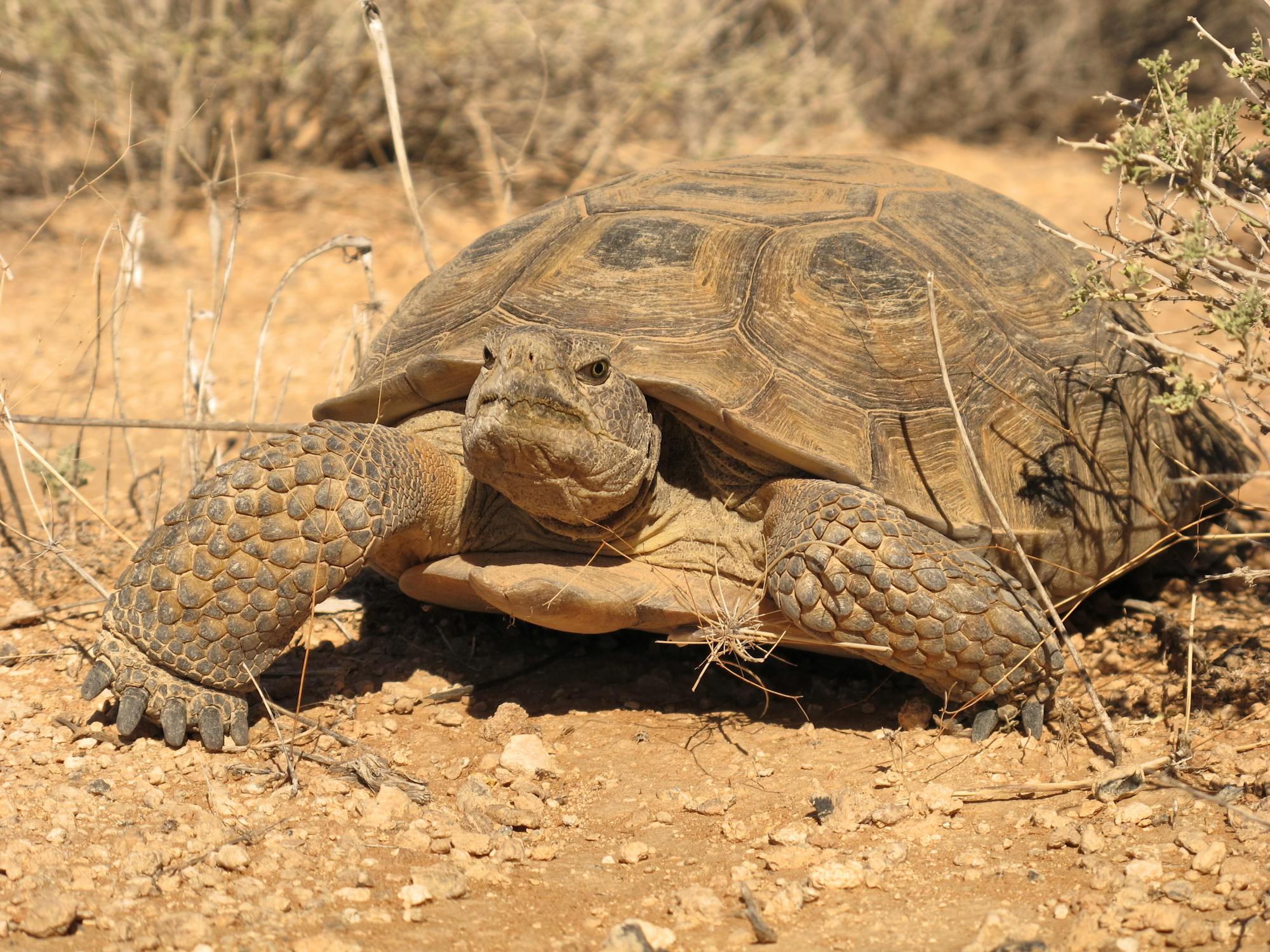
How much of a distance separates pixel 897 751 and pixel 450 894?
4.33ft

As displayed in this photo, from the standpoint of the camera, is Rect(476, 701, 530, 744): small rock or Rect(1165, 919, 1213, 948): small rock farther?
Rect(476, 701, 530, 744): small rock

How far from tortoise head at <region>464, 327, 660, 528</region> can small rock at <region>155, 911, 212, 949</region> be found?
4.21 feet

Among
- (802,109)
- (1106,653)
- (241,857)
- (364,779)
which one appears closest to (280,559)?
(364,779)

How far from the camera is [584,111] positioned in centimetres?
852

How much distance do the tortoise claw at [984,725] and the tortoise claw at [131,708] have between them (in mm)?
2213

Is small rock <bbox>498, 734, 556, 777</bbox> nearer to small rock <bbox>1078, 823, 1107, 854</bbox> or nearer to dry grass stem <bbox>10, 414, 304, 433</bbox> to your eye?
dry grass stem <bbox>10, 414, 304, 433</bbox>

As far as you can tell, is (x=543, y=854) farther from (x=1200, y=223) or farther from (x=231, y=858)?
(x=1200, y=223)

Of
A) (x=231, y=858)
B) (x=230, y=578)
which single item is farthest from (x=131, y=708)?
(x=231, y=858)

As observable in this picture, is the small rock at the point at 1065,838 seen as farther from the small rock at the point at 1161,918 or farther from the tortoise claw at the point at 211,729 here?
the tortoise claw at the point at 211,729

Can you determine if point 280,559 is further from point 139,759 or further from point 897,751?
point 897,751

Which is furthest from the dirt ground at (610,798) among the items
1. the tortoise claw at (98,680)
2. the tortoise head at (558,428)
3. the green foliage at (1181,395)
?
the green foliage at (1181,395)

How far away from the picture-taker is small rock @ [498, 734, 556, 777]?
3070 mm

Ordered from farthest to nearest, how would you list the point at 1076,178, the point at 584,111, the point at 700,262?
the point at 1076,178 → the point at 584,111 → the point at 700,262

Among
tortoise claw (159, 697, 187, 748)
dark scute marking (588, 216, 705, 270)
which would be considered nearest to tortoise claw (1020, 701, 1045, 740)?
dark scute marking (588, 216, 705, 270)
